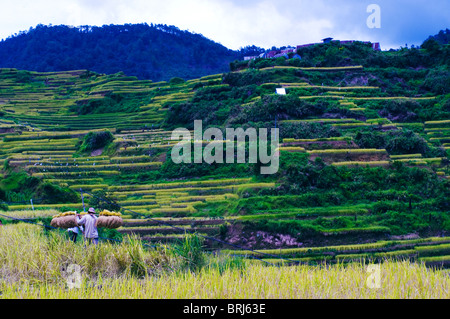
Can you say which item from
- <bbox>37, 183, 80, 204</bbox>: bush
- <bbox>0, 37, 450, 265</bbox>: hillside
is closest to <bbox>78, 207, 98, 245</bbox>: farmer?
<bbox>0, 37, 450, 265</bbox>: hillside

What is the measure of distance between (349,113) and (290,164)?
7861 mm

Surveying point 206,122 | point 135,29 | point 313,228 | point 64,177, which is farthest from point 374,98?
point 135,29

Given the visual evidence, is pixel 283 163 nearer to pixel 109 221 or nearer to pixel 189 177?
pixel 189 177

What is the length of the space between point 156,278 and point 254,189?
41.3ft

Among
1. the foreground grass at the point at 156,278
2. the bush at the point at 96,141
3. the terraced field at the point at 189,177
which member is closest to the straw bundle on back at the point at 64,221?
the foreground grass at the point at 156,278

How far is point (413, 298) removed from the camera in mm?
5246

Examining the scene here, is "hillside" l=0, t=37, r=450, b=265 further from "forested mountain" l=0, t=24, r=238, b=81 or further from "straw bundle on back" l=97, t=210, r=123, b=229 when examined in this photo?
"forested mountain" l=0, t=24, r=238, b=81

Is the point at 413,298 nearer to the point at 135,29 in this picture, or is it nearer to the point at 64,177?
the point at 64,177

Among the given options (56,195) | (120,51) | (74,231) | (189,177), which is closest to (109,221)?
(74,231)

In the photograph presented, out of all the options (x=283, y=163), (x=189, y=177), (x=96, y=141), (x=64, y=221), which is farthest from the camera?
(x=96, y=141)

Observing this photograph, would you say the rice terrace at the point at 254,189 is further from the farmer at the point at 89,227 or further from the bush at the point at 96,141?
the farmer at the point at 89,227

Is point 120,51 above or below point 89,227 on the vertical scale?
above

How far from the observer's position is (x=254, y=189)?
18.6 metres
